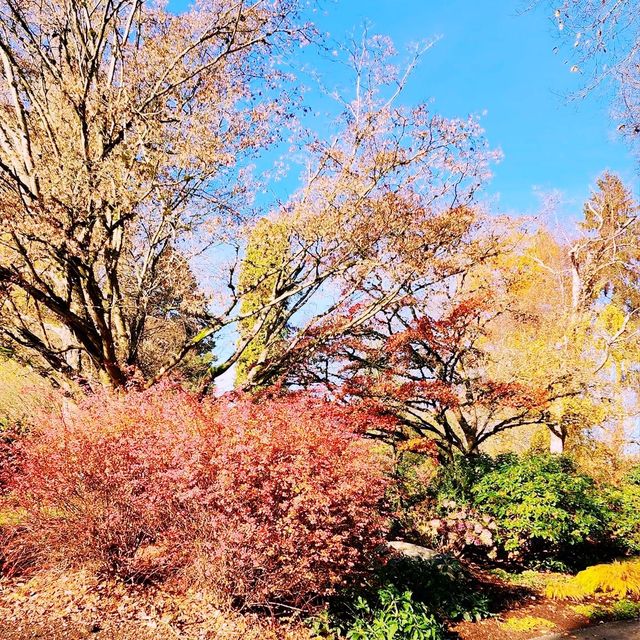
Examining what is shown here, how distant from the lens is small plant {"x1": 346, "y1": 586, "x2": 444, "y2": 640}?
A: 173 inches

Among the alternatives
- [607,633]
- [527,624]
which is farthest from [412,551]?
[607,633]

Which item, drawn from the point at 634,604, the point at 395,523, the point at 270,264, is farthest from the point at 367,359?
the point at 634,604

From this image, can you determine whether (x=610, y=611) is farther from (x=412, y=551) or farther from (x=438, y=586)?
(x=412, y=551)

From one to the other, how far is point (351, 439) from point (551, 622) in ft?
10.7

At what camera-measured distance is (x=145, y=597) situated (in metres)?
4.62

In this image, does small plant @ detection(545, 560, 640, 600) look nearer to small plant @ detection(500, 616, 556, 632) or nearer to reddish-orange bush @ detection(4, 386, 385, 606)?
small plant @ detection(500, 616, 556, 632)

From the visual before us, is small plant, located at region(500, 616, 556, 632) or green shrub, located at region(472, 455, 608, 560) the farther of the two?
green shrub, located at region(472, 455, 608, 560)

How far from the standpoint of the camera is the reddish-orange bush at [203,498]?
404 cm

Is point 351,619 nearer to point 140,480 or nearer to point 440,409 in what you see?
point 140,480

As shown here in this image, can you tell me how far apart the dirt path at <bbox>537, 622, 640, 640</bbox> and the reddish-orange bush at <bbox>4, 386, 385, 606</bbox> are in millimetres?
2530

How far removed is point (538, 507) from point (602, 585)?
120 centimetres

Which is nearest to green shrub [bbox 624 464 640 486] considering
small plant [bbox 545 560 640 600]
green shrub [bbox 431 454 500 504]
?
small plant [bbox 545 560 640 600]

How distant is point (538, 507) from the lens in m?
7.22

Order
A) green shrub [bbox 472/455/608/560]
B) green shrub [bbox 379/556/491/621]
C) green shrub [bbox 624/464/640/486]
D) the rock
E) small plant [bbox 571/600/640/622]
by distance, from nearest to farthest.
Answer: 1. green shrub [bbox 379/556/491/621]
2. small plant [bbox 571/600/640/622]
3. the rock
4. green shrub [bbox 472/455/608/560]
5. green shrub [bbox 624/464/640/486]
